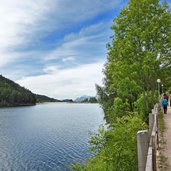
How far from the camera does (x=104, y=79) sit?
143ft

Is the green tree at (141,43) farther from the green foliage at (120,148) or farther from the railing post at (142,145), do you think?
the railing post at (142,145)

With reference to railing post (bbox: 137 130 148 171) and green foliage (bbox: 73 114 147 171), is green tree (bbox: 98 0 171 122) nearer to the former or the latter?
green foliage (bbox: 73 114 147 171)

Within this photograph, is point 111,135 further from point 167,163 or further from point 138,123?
point 167,163

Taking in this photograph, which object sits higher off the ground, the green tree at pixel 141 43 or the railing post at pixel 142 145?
the green tree at pixel 141 43

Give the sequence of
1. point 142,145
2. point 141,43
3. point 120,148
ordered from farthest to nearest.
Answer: point 141,43 < point 120,148 < point 142,145

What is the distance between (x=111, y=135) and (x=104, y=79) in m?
29.2

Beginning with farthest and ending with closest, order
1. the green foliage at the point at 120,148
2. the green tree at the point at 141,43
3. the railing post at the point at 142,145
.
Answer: the green tree at the point at 141,43
the green foliage at the point at 120,148
the railing post at the point at 142,145

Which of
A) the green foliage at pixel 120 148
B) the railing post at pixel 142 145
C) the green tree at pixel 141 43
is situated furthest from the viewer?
the green tree at pixel 141 43

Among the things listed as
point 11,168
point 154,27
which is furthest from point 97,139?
point 11,168

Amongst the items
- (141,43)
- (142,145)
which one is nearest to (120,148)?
(142,145)

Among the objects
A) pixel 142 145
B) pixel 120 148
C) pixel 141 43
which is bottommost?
pixel 120 148

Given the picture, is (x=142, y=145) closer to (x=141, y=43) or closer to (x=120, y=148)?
(x=120, y=148)

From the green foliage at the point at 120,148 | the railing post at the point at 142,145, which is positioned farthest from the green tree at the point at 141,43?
the railing post at the point at 142,145

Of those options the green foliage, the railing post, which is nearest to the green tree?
the green foliage
